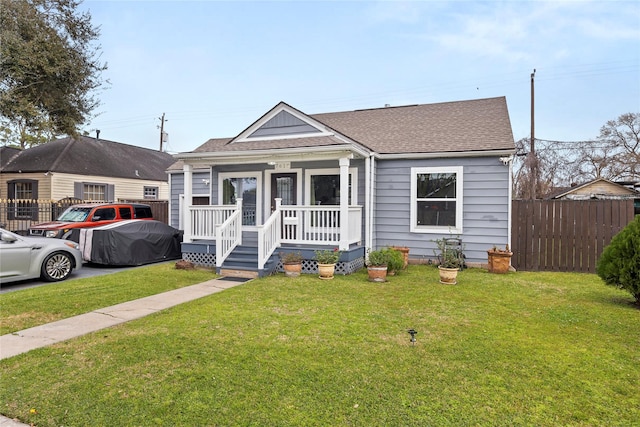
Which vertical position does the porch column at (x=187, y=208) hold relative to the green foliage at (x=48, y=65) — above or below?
below

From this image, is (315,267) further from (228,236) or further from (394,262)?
(228,236)

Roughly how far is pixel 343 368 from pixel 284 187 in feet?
24.9

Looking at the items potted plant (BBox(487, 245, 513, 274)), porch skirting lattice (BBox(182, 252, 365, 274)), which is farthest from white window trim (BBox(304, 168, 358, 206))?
potted plant (BBox(487, 245, 513, 274))

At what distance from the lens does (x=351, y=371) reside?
3.22 metres

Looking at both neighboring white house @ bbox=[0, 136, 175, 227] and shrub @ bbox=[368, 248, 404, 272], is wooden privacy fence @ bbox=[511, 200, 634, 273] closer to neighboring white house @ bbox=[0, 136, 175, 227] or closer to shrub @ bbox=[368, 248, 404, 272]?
shrub @ bbox=[368, 248, 404, 272]

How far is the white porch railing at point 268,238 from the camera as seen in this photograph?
793cm

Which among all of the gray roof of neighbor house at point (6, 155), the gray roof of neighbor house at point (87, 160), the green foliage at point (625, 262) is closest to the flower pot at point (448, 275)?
the green foliage at point (625, 262)

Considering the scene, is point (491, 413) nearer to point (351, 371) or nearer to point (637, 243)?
point (351, 371)

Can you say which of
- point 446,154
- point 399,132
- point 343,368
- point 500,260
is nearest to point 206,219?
point 399,132

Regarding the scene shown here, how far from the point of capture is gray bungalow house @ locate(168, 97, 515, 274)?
27.9ft

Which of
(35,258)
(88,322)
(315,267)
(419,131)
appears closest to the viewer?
(88,322)

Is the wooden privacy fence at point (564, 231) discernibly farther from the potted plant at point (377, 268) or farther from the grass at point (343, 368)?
the potted plant at point (377, 268)

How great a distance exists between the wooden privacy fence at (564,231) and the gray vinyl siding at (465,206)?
1.98 feet

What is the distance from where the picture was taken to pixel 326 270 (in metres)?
7.60
